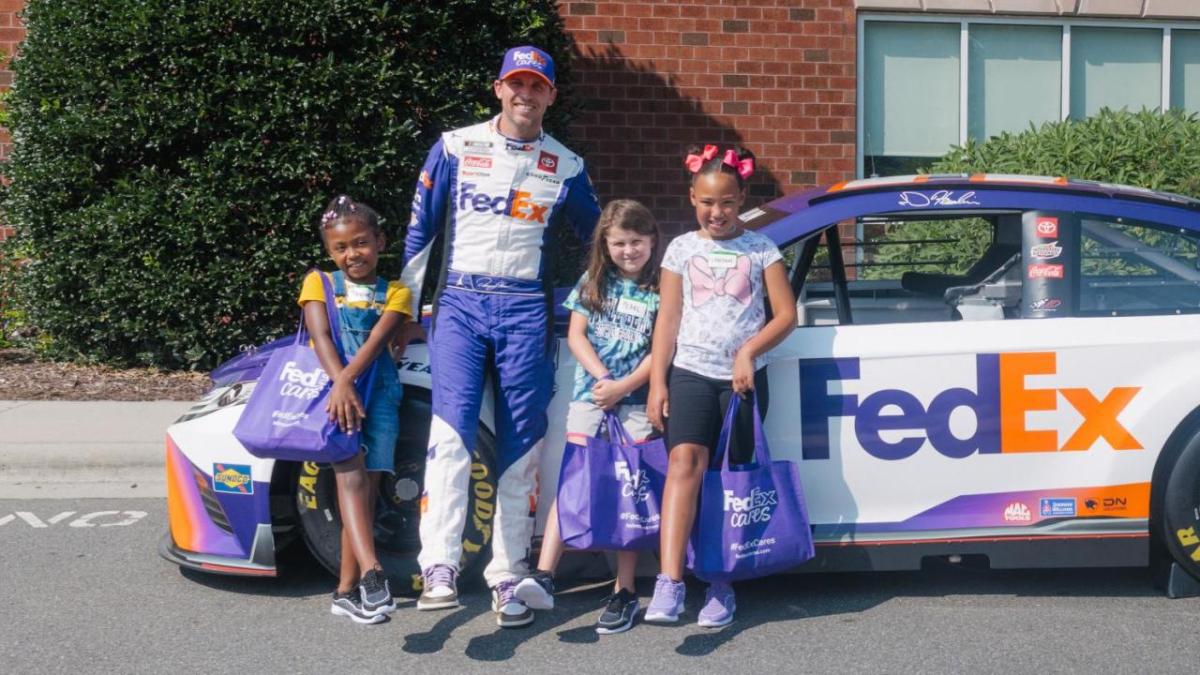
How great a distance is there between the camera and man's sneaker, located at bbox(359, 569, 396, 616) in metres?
4.65

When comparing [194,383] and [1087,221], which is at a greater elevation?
[1087,221]

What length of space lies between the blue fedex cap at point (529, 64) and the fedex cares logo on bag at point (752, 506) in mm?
1601

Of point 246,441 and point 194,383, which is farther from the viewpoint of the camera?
point 194,383

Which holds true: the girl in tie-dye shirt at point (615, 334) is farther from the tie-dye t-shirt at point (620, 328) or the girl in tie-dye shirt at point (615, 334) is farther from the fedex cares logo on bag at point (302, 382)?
the fedex cares logo on bag at point (302, 382)

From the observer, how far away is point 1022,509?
4.79m

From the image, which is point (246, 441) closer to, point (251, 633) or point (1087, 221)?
point (251, 633)

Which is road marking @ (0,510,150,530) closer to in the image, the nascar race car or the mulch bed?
the nascar race car

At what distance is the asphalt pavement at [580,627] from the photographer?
4.33 meters

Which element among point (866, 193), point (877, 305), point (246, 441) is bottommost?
point (246, 441)

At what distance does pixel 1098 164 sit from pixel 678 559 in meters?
5.42

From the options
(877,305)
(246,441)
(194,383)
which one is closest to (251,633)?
(246,441)

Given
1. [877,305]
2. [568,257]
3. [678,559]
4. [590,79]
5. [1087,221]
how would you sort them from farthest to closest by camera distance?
[590,79]
[568,257]
[877,305]
[1087,221]
[678,559]

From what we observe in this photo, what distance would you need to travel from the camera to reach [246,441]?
4.64 metres

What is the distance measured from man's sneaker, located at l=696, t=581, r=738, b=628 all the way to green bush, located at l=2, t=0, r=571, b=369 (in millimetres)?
4620
